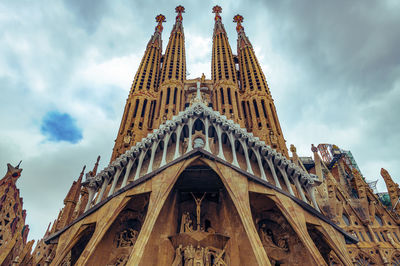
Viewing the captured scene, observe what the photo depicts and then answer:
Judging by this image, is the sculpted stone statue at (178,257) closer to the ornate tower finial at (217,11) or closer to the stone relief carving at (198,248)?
the stone relief carving at (198,248)

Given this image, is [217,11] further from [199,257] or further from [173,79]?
[199,257]

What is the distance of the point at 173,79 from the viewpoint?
3362 cm

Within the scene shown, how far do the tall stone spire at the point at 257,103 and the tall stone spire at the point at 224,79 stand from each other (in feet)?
4.39

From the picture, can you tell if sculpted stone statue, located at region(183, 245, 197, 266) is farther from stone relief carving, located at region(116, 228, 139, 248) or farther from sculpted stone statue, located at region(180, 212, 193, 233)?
stone relief carving, located at region(116, 228, 139, 248)

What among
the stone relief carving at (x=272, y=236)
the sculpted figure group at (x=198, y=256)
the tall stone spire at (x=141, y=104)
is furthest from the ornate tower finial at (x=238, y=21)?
the sculpted figure group at (x=198, y=256)

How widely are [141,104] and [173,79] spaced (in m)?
5.61

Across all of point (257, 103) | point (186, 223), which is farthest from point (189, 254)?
point (257, 103)

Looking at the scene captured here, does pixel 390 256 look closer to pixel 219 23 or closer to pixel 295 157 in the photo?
pixel 295 157

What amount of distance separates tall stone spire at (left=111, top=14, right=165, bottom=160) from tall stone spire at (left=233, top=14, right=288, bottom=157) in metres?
11.2

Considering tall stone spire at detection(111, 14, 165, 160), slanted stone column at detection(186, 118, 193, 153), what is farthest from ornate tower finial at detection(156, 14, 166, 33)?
slanted stone column at detection(186, 118, 193, 153)

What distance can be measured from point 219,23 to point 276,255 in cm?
4042

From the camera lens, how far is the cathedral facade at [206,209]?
15789 mm

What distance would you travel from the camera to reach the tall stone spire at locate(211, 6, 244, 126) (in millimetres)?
30625

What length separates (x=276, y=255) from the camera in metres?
16.8
